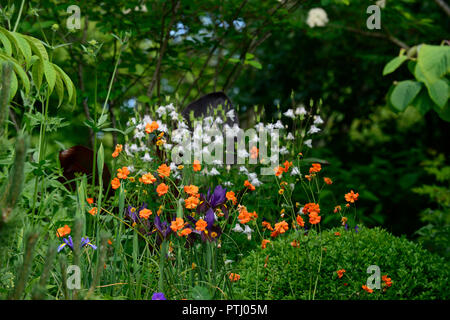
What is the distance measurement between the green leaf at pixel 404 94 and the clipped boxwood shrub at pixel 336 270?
612 millimetres

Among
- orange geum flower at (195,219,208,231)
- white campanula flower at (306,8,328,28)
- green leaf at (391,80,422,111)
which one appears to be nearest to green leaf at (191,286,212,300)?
orange geum flower at (195,219,208,231)

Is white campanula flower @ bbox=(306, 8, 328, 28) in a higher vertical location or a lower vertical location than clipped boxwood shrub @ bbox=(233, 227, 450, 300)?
higher

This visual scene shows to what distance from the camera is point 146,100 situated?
3.69 m

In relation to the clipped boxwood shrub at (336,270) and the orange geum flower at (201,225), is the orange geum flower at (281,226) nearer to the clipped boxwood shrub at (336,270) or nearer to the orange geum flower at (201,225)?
the clipped boxwood shrub at (336,270)

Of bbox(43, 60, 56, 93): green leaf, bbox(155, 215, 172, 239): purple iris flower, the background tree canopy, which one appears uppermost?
the background tree canopy

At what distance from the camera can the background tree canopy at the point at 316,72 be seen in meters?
4.31

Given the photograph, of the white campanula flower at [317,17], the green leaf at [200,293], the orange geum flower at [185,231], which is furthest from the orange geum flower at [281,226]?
the white campanula flower at [317,17]

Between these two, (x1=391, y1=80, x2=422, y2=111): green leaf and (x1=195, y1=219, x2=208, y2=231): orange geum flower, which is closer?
(x1=391, y1=80, x2=422, y2=111): green leaf

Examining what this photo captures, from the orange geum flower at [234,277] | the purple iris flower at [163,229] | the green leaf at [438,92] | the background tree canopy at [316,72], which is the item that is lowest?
the orange geum flower at [234,277]

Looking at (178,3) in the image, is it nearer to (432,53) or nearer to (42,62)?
(42,62)

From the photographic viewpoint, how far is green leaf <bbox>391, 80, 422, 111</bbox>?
59.7 inches

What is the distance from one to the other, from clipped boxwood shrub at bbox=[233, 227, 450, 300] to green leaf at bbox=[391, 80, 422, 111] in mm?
612

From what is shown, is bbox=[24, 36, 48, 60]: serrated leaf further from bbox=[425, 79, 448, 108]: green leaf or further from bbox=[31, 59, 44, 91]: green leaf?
bbox=[425, 79, 448, 108]: green leaf
